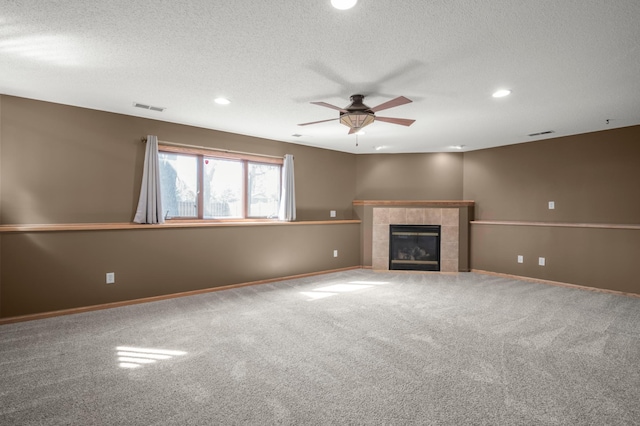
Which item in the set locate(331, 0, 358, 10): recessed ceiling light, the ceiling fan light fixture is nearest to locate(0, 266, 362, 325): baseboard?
the ceiling fan light fixture

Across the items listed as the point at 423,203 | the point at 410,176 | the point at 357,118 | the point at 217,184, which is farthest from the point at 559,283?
the point at 217,184

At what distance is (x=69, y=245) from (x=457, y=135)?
559cm

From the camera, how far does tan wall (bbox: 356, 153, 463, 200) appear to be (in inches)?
261

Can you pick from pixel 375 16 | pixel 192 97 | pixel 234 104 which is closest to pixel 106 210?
pixel 192 97

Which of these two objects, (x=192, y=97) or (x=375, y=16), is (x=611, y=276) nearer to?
(x=375, y=16)

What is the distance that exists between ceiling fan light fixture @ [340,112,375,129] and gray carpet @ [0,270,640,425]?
2.11 metres

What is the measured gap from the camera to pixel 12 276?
132 inches

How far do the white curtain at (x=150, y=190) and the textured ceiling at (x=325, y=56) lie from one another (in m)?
0.49

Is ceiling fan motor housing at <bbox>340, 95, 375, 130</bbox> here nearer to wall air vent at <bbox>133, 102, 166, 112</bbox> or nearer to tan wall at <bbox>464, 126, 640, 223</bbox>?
wall air vent at <bbox>133, 102, 166, 112</bbox>

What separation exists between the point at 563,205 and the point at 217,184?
573 centimetres

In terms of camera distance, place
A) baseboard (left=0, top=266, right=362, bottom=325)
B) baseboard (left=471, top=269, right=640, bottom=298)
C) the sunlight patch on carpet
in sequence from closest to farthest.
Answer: the sunlight patch on carpet < baseboard (left=0, top=266, right=362, bottom=325) < baseboard (left=471, top=269, right=640, bottom=298)

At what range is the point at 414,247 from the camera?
20.4 feet

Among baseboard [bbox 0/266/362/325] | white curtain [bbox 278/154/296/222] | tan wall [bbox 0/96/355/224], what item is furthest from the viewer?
white curtain [bbox 278/154/296/222]

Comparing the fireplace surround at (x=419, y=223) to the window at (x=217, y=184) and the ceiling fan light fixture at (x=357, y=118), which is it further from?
the ceiling fan light fixture at (x=357, y=118)
